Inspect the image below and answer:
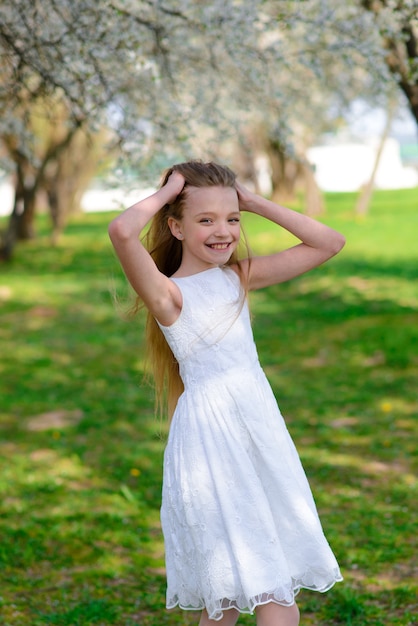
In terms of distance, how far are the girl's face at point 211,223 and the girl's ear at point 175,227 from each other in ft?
0.04

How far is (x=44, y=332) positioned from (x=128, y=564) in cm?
826

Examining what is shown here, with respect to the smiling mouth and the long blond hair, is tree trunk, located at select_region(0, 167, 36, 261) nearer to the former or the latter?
the long blond hair

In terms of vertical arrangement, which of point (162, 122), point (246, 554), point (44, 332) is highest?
point (162, 122)

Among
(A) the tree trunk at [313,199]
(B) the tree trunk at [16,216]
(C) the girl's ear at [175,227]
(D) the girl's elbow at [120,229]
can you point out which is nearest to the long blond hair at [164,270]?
(C) the girl's ear at [175,227]

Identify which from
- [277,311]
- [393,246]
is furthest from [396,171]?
[277,311]

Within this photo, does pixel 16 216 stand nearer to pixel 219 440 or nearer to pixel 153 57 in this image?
pixel 153 57

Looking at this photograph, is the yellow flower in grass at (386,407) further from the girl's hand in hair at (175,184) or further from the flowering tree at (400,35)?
the girl's hand in hair at (175,184)

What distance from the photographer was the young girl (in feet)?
8.99

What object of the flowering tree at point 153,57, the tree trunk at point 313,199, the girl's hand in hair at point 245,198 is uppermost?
the flowering tree at point 153,57

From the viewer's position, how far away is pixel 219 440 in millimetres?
2779

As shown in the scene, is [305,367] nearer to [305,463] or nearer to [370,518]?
[305,463]

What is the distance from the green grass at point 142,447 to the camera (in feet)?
14.3

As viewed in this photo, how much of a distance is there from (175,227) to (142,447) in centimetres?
424

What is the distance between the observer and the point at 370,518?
207 inches
